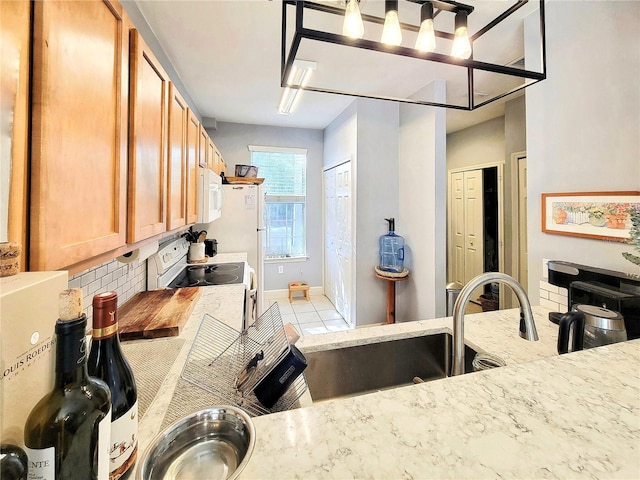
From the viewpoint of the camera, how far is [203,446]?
51cm

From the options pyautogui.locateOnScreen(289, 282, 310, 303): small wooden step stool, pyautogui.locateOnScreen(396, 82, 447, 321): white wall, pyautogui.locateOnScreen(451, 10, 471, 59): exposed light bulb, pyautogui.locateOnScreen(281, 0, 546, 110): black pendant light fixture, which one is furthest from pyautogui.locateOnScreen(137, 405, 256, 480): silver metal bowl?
pyautogui.locateOnScreen(289, 282, 310, 303): small wooden step stool

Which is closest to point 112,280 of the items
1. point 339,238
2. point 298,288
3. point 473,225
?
point 339,238

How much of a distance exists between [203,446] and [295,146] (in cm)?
466

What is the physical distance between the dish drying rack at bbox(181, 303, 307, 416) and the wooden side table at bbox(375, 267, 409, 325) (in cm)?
237

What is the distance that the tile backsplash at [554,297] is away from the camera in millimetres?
1555

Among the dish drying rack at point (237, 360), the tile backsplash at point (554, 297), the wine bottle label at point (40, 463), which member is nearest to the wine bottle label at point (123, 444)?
the wine bottle label at point (40, 463)

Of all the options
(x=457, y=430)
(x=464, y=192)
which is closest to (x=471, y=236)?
(x=464, y=192)

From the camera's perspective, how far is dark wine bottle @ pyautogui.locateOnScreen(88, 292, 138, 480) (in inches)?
18.3

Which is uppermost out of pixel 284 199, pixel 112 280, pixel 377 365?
pixel 284 199

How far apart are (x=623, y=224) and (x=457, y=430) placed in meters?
1.63

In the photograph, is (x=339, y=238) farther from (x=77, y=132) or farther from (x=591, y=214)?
(x=77, y=132)

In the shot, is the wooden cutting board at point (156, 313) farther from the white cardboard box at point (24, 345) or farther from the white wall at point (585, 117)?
the white wall at point (585, 117)

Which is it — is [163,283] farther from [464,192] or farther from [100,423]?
[464,192]

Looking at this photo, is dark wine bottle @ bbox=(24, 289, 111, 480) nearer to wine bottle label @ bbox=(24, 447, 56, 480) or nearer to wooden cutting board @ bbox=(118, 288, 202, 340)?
wine bottle label @ bbox=(24, 447, 56, 480)
